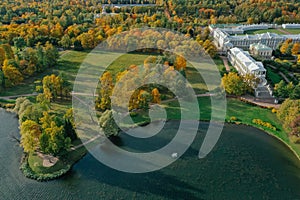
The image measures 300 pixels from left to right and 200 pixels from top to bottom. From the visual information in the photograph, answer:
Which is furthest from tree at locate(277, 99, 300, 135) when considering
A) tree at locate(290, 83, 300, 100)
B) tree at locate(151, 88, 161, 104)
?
tree at locate(151, 88, 161, 104)

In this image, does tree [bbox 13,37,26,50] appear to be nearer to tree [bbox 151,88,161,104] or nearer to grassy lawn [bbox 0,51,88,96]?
grassy lawn [bbox 0,51,88,96]

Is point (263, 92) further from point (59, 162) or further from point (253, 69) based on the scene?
point (59, 162)

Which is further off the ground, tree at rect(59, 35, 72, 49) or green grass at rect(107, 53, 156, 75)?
tree at rect(59, 35, 72, 49)

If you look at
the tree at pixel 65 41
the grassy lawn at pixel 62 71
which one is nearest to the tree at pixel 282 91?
the grassy lawn at pixel 62 71

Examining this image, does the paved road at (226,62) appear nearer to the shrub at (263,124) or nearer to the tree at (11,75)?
the shrub at (263,124)

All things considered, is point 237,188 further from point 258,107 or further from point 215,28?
point 215,28

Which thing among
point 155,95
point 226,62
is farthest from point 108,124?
point 226,62

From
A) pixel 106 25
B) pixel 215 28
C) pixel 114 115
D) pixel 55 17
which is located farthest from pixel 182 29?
pixel 114 115
